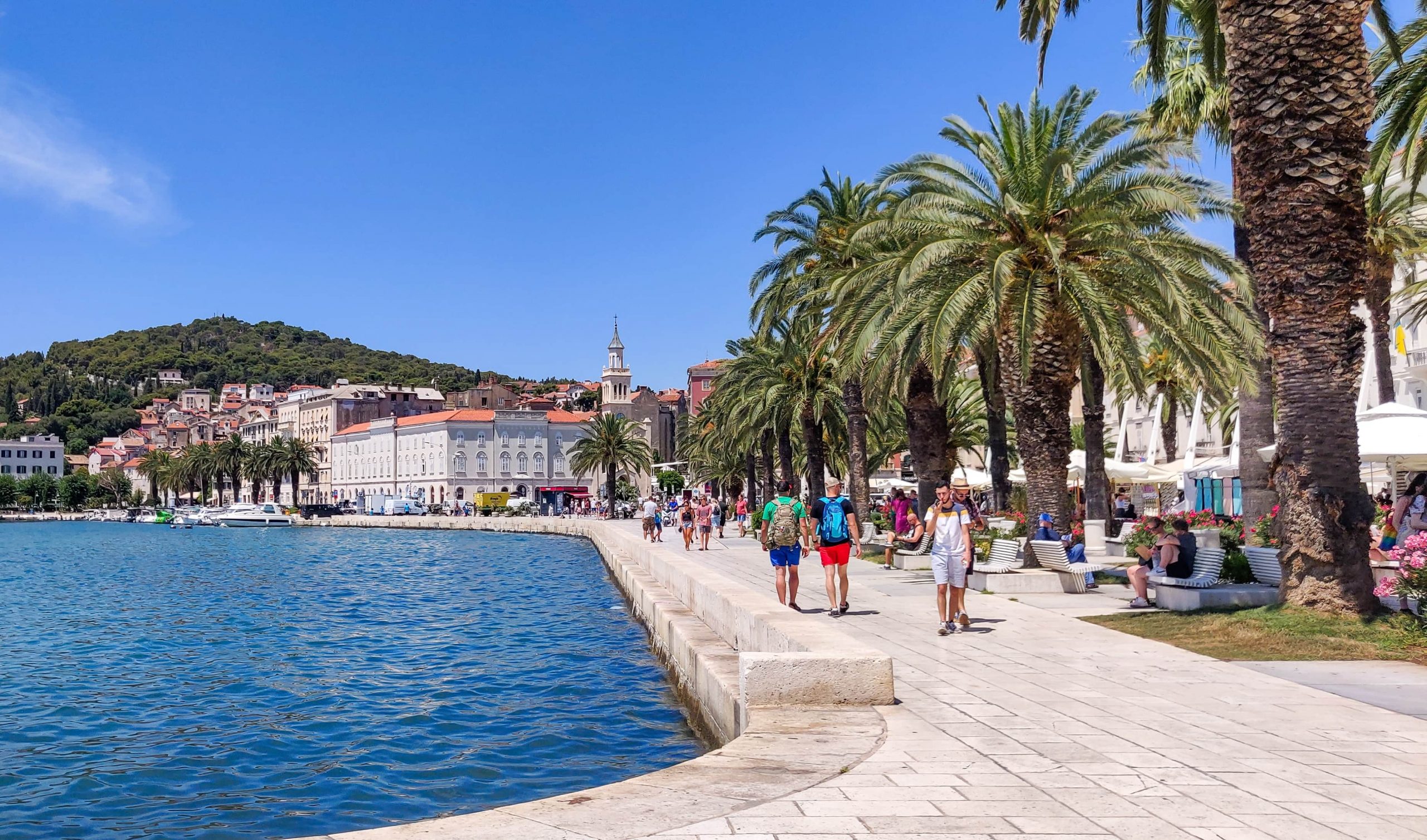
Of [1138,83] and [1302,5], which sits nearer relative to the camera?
[1302,5]

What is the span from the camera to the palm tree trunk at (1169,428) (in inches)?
1807

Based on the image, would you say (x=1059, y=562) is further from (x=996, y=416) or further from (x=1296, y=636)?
(x=996, y=416)

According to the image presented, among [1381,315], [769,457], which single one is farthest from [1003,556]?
[769,457]

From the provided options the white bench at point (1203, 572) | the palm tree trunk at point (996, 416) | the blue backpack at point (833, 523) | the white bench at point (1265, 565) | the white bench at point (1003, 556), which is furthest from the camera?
the palm tree trunk at point (996, 416)

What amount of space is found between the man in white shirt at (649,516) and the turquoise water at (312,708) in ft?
34.9

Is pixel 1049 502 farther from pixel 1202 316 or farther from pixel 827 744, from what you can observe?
pixel 827 744

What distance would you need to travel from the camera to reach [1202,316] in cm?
1647

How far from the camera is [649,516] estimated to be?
1619 inches

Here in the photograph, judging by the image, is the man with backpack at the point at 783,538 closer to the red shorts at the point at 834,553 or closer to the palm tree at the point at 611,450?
the red shorts at the point at 834,553

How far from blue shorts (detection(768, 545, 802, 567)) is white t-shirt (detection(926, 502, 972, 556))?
2.24 meters

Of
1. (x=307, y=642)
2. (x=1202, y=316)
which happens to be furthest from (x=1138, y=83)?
(x=307, y=642)

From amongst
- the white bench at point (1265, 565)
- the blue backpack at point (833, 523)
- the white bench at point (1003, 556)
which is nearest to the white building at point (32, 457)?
the white bench at point (1003, 556)

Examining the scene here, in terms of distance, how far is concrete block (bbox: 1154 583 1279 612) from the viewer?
12578mm

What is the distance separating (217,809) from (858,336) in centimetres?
1344
